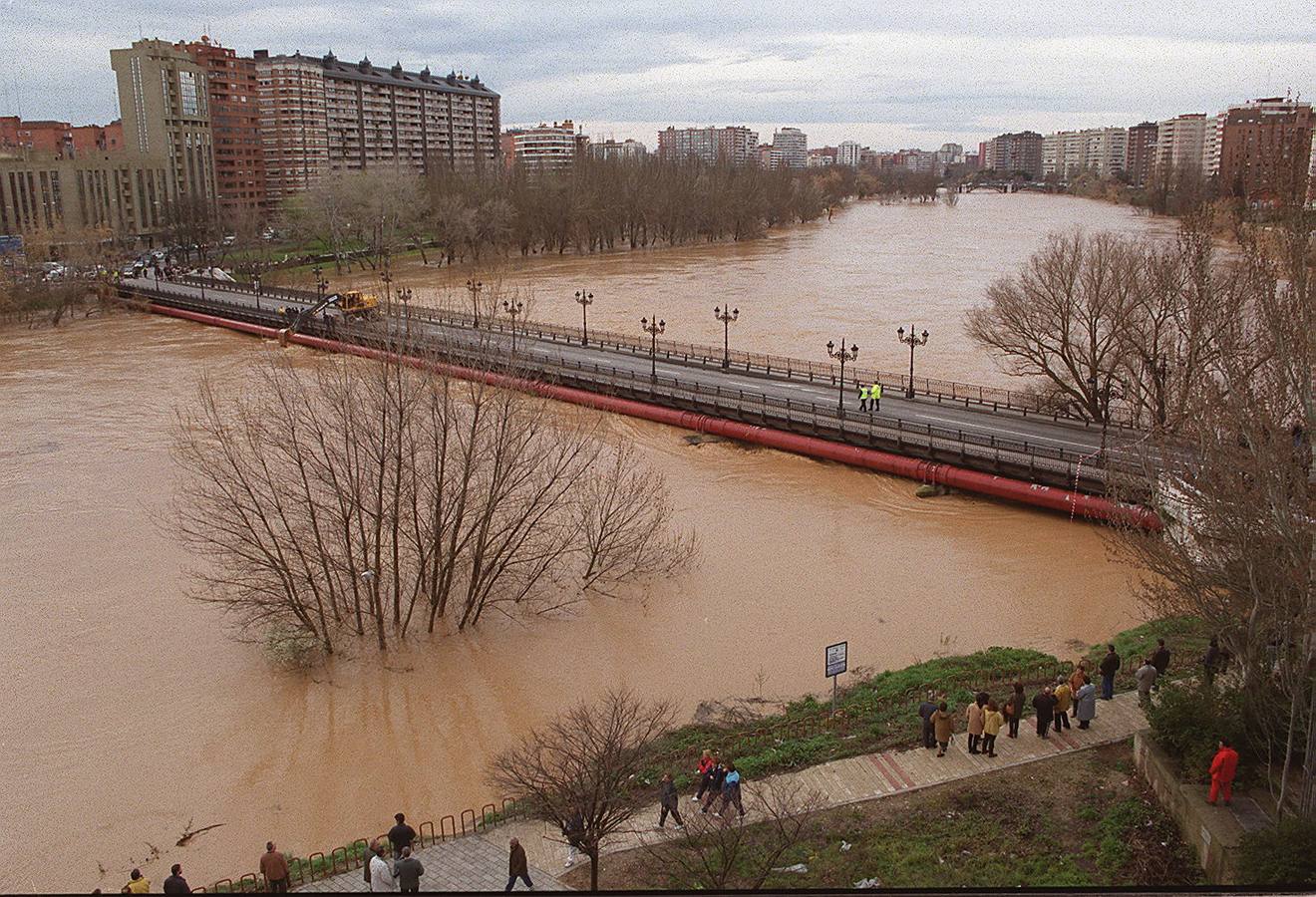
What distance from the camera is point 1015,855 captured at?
10297 millimetres

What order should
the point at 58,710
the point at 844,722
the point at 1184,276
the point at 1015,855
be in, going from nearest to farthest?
the point at 1015,855
the point at 844,722
the point at 58,710
the point at 1184,276

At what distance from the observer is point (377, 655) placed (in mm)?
18984

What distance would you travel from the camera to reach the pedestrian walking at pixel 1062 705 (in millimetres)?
12992

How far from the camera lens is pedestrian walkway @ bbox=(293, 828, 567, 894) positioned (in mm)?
10562

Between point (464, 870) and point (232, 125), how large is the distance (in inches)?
4729

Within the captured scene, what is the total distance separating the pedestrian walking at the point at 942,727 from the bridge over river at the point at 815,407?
4.74 metres

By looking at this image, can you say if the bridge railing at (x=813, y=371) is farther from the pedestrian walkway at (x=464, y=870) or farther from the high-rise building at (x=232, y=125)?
the high-rise building at (x=232, y=125)

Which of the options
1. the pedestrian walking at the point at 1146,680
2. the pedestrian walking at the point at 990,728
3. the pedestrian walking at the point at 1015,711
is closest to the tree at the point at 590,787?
the pedestrian walking at the point at 990,728

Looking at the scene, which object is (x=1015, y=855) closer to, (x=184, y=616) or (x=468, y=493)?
(x=468, y=493)

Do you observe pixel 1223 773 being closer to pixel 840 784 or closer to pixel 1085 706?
pixel 1085 706

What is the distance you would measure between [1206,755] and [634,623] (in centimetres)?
1111

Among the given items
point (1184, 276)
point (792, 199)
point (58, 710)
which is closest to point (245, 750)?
point (58, 710)

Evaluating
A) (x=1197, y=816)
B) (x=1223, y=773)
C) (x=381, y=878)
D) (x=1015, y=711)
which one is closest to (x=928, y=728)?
(x=1015, y=711)

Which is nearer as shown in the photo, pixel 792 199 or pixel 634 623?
pixel 634 623
